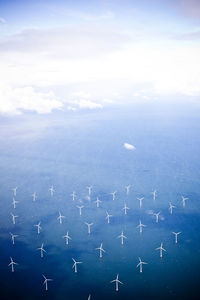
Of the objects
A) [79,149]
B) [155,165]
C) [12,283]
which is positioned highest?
[12,283]

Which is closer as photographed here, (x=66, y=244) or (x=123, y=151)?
(x=66, y=244)

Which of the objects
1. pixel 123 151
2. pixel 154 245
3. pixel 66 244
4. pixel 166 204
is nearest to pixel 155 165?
pixel 123 151

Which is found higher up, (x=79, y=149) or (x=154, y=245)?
(x=154, y=245)

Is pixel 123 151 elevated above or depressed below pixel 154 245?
below

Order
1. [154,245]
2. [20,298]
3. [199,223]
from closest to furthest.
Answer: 1. [20,298]
2. [154,245]
3. [199,223]

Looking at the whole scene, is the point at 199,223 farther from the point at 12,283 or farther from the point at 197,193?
the point at 12,283

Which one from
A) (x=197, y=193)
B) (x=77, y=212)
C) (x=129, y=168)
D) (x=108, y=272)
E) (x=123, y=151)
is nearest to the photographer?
(x=108, y=272)

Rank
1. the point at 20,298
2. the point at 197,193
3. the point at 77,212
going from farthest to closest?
the point at 197,193 → the point at 77,212 → the point at 20,298

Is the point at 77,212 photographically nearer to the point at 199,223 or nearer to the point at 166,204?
the point at 166,204

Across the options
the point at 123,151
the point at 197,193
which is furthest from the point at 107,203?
the point at 123,151
